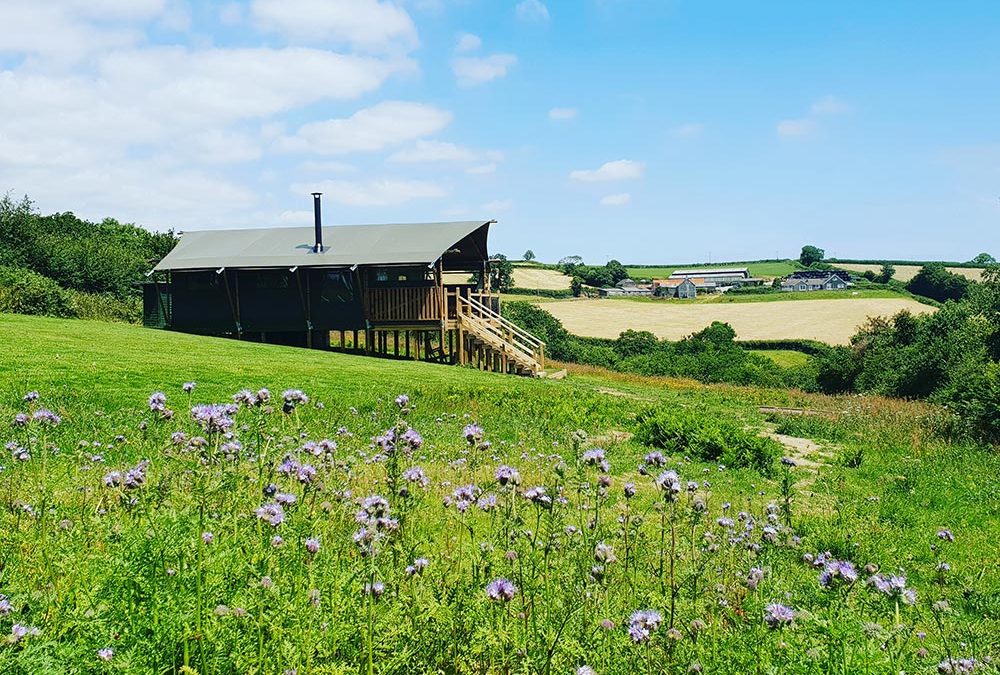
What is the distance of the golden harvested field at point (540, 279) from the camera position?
4055 inches

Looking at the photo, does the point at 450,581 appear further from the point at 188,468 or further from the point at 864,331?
the point at 864,331

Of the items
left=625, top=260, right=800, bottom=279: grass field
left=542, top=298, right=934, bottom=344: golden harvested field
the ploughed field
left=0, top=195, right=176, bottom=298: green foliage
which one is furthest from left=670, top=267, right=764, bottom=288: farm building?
the ploughed field

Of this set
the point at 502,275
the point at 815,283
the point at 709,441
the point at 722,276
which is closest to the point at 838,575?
the point at 709,441

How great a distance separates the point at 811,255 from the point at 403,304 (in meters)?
128

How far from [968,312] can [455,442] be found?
108 feet

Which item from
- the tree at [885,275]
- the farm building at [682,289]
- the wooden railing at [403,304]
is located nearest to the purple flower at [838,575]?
the wooden railing at [403,304]

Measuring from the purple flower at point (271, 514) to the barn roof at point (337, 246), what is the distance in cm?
2984

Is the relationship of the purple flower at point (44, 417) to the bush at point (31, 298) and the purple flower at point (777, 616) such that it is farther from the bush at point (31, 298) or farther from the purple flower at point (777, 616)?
the bush at point (31, 298)

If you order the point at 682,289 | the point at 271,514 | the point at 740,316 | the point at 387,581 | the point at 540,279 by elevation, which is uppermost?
the point at 540,279

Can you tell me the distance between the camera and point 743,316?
82.1 m

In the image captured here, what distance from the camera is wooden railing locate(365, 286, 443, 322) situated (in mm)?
34938

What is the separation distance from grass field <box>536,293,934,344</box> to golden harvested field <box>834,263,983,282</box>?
2048 cm

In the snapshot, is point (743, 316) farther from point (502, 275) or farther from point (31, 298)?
point (31, 298)

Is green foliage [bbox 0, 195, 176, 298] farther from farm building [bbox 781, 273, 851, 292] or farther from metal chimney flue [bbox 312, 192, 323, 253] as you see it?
farm building [bbox 781, 273, 851, 292]
